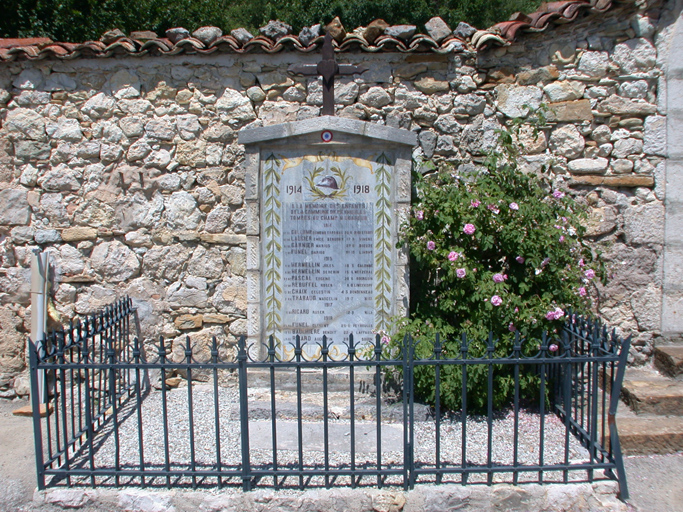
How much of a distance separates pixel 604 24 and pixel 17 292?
5819 millimetres

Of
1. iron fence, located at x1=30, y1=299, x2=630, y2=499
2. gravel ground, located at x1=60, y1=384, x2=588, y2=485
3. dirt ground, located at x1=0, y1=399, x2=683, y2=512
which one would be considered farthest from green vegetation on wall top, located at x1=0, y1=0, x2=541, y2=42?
gravel ground, located at x1=60, y1=384, x2=588, y2=485

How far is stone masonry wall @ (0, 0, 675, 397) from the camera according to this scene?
487 centimetres

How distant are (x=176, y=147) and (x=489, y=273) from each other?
3009 millimetres

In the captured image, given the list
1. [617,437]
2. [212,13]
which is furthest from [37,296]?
[212,13]

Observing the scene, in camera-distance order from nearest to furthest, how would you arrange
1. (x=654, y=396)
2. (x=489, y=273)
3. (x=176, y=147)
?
(x=489, y=273), (x=654, y=396), (x=176, y=147)

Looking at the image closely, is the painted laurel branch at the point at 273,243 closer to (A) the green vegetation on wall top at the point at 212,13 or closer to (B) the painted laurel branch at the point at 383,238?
(B) the painted laurel branch at the point at 383,238

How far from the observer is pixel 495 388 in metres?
3.90

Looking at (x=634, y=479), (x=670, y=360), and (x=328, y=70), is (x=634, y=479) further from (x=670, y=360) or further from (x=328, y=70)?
(x=328, y=70)

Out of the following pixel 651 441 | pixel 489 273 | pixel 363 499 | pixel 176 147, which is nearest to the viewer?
pixel 363 499

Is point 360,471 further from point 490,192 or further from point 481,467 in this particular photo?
point 490,192

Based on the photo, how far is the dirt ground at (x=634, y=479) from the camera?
3168 millimetres

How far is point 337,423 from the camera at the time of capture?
12.8ft

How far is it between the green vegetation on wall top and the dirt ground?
681 cm

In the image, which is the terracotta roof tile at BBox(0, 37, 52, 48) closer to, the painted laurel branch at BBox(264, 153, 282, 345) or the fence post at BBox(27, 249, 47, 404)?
the fence post at BBox(27, 249, 47, 404)
